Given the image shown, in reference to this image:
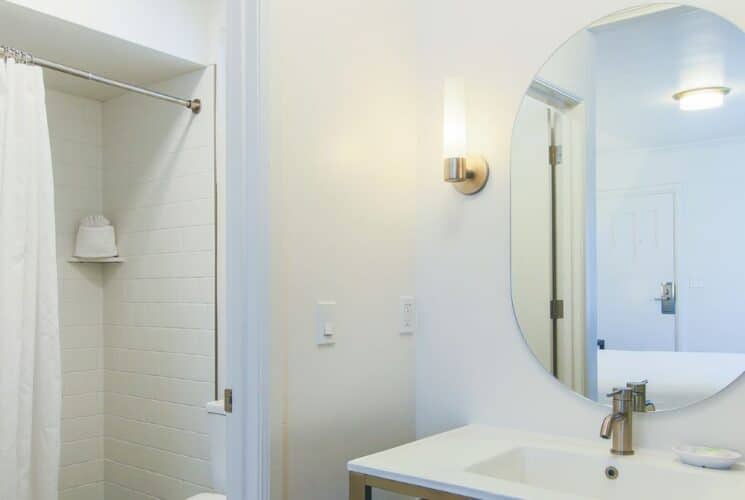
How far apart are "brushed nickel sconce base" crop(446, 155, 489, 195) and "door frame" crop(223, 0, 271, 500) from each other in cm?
60

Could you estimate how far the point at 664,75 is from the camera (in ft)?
5.34

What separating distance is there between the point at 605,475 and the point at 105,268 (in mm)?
2600

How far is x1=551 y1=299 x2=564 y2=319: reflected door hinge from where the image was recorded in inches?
70.7

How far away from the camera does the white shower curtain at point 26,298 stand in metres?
2.40

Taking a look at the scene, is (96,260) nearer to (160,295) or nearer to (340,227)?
(160,295)

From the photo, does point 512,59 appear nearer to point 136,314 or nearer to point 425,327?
point 425,327

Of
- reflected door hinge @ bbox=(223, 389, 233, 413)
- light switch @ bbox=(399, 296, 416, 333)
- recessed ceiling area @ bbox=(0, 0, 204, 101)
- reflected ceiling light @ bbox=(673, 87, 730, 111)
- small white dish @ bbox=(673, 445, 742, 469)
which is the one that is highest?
recessed ceiling area @ bbox=(0, 0, 204, 101)

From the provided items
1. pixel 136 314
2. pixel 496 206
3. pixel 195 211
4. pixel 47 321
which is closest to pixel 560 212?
pixel 496 206

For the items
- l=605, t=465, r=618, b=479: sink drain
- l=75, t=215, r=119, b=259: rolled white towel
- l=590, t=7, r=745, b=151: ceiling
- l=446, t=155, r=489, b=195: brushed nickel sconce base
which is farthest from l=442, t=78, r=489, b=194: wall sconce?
l=75, t=215, r=119, b=259: rolled white towel

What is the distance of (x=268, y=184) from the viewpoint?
160cm

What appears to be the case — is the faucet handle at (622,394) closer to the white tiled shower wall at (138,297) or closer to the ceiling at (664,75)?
the ceiling at (664,75)

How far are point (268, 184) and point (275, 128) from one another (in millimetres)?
140

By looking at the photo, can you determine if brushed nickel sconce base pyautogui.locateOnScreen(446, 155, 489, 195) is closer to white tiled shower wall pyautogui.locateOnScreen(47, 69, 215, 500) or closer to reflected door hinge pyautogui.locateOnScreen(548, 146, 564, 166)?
reflected door hinge pyautogui.locateOnScreen(548, 146, 564, 166)

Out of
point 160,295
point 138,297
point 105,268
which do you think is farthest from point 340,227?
point 105,268
